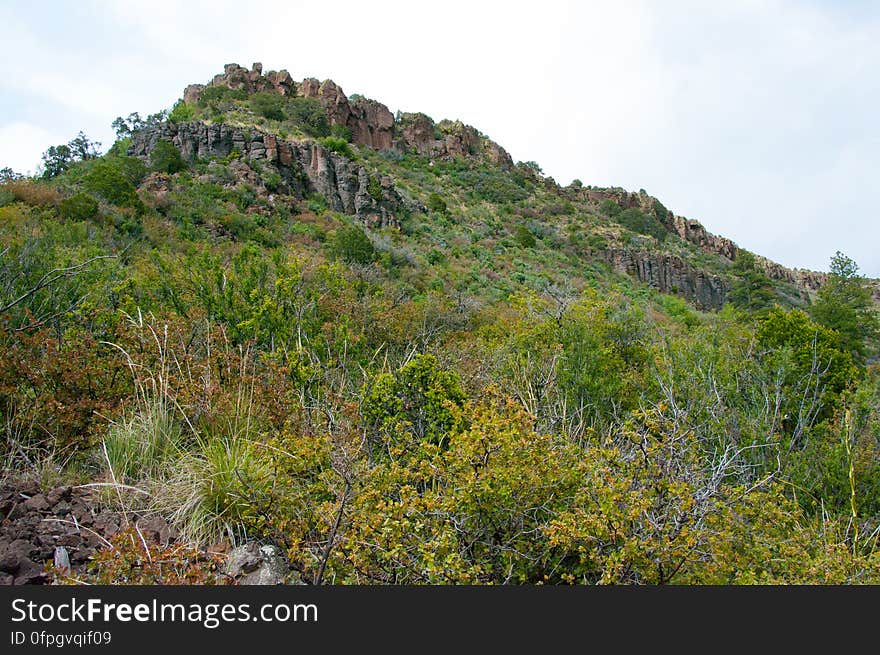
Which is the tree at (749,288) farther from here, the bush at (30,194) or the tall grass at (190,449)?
the tall grass at (190,449)

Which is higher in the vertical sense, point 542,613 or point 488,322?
point 488,322

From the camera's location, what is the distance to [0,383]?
330 centimetres

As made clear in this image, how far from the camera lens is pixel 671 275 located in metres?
43.7

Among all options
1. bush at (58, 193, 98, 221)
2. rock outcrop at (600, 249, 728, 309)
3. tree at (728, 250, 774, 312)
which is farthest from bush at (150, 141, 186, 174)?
tree at (728, 250, 774, 312)

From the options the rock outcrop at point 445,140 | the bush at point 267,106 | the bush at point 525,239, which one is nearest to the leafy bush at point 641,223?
the rock outcrop at point 445,140

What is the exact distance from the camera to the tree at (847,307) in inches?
952

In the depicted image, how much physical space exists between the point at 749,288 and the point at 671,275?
8242 mm

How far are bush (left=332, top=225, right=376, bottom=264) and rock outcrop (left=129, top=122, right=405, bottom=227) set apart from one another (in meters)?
9.27

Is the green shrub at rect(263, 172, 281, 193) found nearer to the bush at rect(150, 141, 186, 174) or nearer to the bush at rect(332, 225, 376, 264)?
the bush at rect(150, 141, 186, 174)

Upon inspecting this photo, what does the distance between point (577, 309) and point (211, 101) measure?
38.2 m

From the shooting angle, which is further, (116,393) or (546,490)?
(116,393)

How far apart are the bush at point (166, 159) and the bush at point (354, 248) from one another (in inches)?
472

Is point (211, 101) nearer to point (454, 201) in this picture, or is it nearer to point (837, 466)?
point (454, 201)

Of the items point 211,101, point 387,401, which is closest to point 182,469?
point 387,401
